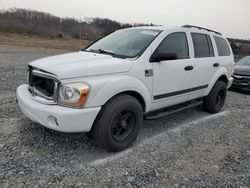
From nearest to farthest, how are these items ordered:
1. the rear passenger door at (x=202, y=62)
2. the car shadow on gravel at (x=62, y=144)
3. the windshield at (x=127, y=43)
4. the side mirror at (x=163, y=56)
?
the car shadow on gravel at (x=62, y=144)
the side mirror at (x=163, y=56)
the windshield at (x=127, y=43)
the rear passenger door at (x=202, y=62)

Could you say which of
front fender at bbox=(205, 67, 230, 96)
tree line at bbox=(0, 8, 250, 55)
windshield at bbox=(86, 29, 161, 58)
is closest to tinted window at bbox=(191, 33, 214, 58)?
front fender at bbox=(205, 67, 230, 96)

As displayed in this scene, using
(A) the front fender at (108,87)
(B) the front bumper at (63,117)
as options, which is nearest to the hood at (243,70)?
(A) the front fender at (108,87)

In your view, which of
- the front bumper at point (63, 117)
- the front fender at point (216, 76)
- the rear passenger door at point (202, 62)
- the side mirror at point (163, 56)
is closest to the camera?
the front bumper at point (63, 117)

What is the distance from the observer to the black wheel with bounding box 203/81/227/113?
4551 millimetres

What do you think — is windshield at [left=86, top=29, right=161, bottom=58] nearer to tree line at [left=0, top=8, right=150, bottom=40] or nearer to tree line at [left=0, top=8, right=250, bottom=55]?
tree line at [left=0, top=8, right=250, bottom=55]

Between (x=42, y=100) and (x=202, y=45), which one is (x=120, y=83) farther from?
(x=202, y=45)

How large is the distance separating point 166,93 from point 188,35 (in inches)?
49.2

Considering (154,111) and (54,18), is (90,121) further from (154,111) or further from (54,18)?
(54,18)

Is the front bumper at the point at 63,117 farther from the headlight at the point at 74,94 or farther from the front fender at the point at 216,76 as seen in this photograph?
the front fender at the point at 216,76

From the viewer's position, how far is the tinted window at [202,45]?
155 inches

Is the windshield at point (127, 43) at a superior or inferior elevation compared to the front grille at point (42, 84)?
superior

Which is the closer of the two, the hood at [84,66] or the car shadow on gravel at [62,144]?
the hood at [84,66]

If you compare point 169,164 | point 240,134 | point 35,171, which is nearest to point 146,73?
point 169,164

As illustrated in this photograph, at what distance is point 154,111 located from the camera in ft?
11.3
